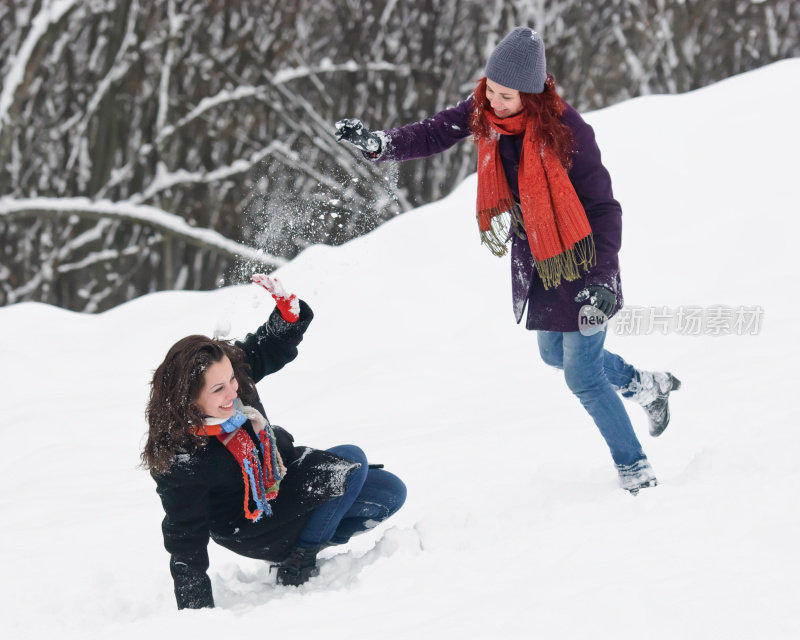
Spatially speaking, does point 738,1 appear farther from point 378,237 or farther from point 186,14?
point 378,237

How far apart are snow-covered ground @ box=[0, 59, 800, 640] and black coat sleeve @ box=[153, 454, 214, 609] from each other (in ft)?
0.47

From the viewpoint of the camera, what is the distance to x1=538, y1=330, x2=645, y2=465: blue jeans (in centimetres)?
288

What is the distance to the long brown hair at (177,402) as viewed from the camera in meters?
2.49

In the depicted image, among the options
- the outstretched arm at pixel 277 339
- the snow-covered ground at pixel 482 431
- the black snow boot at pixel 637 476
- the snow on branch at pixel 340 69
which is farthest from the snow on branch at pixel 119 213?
the black snow boot at pixel 637 476

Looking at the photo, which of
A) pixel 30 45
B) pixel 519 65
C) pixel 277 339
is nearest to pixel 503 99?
pixel 519 65

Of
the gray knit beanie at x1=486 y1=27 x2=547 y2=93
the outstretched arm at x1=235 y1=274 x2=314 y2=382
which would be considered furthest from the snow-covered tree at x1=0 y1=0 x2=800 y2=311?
the gray knit beanie at x1=486 y1=27 x2=547 y2=93

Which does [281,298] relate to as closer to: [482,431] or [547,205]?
[547,205]

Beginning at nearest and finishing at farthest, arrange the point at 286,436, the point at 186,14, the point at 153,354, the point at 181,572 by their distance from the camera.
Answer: the point at 181,572 < the point at 286,436 < the point at 153,354 < the point at 186,14

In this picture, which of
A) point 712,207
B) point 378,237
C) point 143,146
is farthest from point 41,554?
point 143,146

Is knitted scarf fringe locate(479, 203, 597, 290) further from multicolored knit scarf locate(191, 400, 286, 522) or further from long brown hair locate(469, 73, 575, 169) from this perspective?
multicolored knit scarf locate(191, 400, 286, 522)

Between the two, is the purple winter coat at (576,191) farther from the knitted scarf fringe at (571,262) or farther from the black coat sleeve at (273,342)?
the black coat sleeve at (273,342)

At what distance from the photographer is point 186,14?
12.9m

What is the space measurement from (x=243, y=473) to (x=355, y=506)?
0.47 metres

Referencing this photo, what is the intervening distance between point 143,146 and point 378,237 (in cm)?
737
